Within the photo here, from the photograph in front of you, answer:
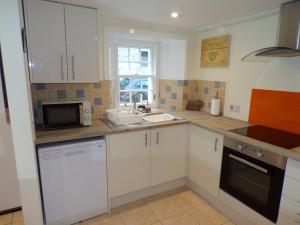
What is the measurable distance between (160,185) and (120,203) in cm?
52

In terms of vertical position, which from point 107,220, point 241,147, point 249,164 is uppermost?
point 241,147

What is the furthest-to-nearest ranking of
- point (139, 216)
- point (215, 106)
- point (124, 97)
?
point (124, 97) → point (215, 106) → point (139, 216)

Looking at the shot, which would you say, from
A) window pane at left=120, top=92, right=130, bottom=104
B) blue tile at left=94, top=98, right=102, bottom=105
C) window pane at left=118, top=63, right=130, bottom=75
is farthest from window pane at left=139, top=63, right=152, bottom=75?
blue tile at left=94, top=98, right=102, bottom=105

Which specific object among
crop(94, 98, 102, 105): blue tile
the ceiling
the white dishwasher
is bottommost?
the white dishwasher

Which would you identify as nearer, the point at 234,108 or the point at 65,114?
the point at 65,114

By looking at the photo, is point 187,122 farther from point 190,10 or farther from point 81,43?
point 81,43

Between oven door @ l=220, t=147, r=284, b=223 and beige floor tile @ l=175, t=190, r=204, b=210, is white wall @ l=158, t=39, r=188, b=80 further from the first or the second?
beige floor tile @ l=175, t=190, r=204, b=210

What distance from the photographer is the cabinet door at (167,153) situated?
2.20 metres

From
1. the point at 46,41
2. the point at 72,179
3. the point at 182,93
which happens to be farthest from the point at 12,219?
the point at 182,93

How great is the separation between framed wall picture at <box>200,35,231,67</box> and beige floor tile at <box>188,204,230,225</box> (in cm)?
170

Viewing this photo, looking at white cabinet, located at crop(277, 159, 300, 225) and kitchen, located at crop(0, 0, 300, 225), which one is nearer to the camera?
white cabinet, located at crop(277, 159, 300, 225)

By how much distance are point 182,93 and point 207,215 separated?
158cm

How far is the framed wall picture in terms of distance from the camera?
241cm

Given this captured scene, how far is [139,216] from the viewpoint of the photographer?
6.63ft
